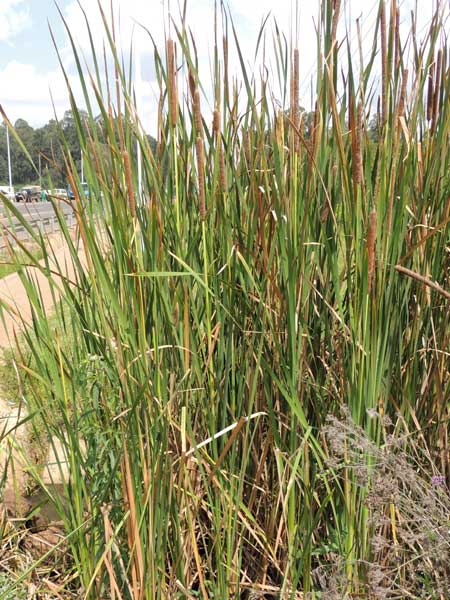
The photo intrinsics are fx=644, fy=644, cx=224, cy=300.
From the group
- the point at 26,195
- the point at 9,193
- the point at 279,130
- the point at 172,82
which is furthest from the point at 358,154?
the point at 9,193

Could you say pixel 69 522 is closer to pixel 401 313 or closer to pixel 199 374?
pixel 199 374

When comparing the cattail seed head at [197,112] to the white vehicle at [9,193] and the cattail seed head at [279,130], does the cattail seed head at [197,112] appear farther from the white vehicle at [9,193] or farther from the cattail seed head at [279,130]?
the white vehicle at [9,193]

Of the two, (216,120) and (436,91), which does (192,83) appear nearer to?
(216,120)

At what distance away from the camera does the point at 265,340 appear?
140 centimetres

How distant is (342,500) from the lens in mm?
1329

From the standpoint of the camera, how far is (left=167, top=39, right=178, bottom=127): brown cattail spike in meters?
1.25


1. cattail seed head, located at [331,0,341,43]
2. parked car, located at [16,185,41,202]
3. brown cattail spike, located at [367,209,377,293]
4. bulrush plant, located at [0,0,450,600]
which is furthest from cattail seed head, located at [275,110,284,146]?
parked car, located at [16,185,41,202]

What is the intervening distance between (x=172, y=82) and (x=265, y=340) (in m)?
0.56

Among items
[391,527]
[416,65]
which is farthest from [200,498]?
[416,65]

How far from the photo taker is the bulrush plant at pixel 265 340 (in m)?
1.23

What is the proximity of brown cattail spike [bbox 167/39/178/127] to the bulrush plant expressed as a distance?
0.04ft

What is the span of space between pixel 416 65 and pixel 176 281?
29.9 inches

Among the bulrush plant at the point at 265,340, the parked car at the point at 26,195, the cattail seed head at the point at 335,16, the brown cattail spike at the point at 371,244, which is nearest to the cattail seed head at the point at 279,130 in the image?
the bulrush plant at the point at 265,340

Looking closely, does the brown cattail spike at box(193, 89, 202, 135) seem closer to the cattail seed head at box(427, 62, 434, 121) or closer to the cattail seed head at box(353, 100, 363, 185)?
the cattail seed head at box(353, 100, 363, 185)
